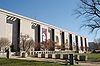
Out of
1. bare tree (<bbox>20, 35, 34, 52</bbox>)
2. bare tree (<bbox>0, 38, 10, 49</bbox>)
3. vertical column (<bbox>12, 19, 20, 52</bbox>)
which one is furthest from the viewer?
vertical column (<bbox>12, 19, 20, 52</bbox>)

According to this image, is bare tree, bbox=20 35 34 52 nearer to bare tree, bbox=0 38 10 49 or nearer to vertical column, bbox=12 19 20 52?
vertical column, bbox=12 19 20 52

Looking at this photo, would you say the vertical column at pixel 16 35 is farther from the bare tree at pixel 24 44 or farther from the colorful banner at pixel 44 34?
the colorful banner at pixel 44 34

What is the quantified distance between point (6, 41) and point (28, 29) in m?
21.0

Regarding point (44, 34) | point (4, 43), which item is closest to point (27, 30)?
point (44, 34)

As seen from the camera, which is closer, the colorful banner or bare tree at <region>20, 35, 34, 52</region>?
bare tree at <region>20, 35, 34, 52</region>

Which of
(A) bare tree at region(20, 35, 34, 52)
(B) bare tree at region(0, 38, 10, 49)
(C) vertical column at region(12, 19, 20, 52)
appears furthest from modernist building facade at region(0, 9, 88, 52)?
(B) bare tree at region(0, 38, 10, 49)

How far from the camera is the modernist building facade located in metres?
84.4

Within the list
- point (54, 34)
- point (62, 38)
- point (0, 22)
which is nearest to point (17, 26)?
point (0, 22)

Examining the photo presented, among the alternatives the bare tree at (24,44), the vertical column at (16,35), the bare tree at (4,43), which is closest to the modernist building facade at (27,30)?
the vertical column at (16,35)

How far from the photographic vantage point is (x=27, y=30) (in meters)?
97.5

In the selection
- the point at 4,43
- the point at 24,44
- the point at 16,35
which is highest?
the point at 16,35

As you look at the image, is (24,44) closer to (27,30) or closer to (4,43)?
(4,43)

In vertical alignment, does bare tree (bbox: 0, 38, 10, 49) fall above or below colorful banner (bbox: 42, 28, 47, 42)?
below

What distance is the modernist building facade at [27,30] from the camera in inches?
3323
